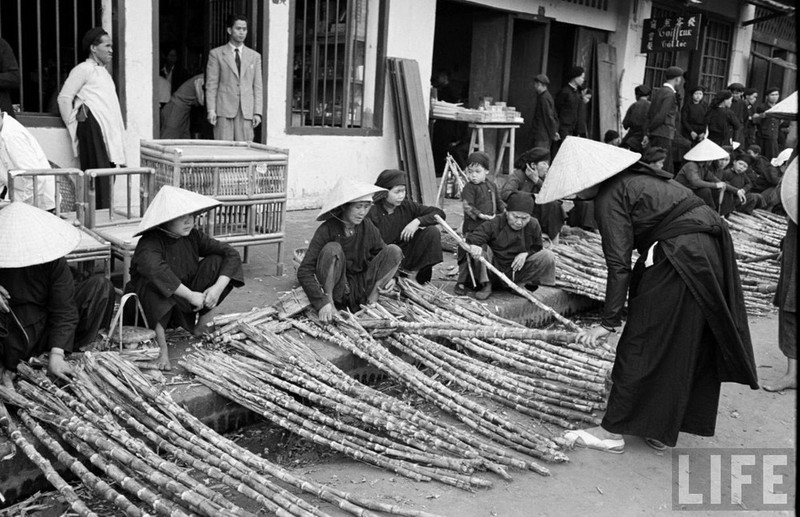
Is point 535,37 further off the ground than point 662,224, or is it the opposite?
point 535,37

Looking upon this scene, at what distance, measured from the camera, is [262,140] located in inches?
299

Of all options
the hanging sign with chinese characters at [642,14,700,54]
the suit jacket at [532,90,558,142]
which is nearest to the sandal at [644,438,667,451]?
the suit jacket at [532,90,558,142]

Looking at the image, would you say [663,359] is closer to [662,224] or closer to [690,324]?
[690,324]

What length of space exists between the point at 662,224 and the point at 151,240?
2.44 m

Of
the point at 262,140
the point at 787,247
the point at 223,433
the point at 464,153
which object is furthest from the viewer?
the point at 464,153

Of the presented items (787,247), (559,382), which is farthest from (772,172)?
(559,382)

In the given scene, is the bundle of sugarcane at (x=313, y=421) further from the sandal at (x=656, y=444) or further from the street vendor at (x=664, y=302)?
the sandal at (x=656, y=444)

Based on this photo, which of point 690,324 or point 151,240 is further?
point 151,240

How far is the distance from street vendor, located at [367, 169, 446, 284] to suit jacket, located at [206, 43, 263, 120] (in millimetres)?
2137

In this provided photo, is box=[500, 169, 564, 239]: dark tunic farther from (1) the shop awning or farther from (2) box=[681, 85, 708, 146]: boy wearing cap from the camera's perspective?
(1) the shop awning

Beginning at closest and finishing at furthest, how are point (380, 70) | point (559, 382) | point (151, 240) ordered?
point (151, 240) < point (559, 382) < point (380, 70)

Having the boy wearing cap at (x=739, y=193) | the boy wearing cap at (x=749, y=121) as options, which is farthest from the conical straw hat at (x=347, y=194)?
the boy wearing cap at (x=749, y=121)

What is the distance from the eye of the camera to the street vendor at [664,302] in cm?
347

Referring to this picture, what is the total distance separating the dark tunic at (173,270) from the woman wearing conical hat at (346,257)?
49 cm
